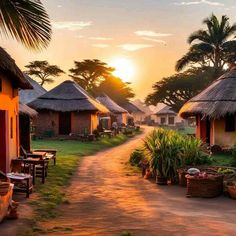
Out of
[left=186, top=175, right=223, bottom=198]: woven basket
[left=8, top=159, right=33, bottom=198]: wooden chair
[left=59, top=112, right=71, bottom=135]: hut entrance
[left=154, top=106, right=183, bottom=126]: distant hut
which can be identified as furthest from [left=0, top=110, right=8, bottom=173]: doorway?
[left=154, top=106, right=183, bottom=126]: distant hut

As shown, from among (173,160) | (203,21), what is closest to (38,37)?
(173,160)

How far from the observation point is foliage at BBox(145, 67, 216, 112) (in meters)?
44.4

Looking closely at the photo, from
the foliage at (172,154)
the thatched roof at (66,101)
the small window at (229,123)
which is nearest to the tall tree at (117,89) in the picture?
the thatched roof at (66,101)

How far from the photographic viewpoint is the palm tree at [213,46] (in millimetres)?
40469

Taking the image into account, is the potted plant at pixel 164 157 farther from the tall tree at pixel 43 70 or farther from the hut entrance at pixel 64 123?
the tall tree at pixel 43 70

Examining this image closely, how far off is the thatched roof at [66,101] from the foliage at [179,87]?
12.4 meters

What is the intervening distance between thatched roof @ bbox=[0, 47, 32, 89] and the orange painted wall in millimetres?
198

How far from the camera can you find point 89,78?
56.6 meters

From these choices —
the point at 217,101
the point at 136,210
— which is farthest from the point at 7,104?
the point at 217,101

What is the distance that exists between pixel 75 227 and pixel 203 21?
35320 mm

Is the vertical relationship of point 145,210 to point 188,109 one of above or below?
below

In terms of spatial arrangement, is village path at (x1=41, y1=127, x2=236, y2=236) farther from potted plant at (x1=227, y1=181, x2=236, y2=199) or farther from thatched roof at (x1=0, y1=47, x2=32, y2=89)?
thatched roof at (x1=0, y1=47, x2=32, y2=89)

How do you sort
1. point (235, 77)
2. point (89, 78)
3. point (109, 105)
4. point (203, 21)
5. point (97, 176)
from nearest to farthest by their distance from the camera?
1. point (97, 176)
2. point (235, 77)
3. point (203, 21)
4. point (109, 105)
5. point (89, 78)

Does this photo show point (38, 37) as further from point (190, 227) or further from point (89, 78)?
point (89, 78)
